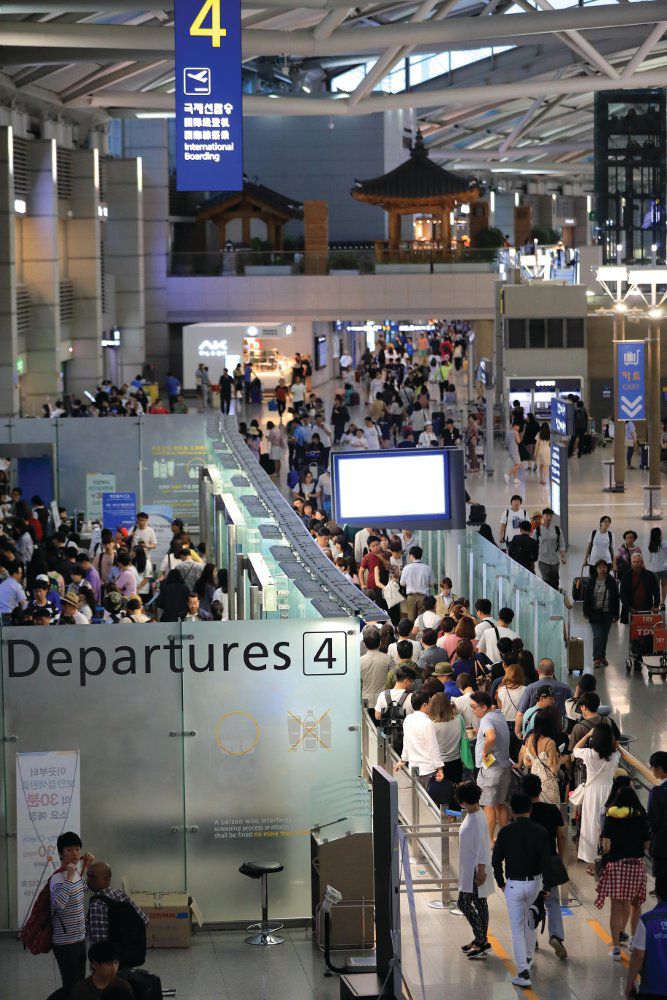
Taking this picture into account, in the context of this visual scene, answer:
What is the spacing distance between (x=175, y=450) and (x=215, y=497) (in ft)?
14.3

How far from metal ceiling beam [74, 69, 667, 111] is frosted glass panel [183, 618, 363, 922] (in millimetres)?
29999

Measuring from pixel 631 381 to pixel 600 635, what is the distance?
11.0 m

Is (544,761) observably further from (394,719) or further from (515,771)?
(394,719)

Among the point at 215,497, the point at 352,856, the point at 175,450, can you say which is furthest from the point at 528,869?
the point at 175,450

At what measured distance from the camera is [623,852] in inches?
339

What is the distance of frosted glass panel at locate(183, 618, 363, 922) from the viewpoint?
9.18 meters

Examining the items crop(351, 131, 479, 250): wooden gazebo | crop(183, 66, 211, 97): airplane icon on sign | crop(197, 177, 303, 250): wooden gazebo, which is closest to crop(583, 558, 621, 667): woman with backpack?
crop(183, 66, 211, 97): airplane icon on sign

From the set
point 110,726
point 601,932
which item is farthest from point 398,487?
point 601,932

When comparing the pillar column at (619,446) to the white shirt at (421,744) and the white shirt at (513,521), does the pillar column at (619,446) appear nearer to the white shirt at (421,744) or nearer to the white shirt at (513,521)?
the white shirt at (513,521)

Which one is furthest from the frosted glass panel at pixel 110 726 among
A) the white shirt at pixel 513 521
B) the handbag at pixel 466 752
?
the white shirt at pixel 513 521

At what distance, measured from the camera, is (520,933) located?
8.27m

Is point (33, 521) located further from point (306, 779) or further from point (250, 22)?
point (250, 22)

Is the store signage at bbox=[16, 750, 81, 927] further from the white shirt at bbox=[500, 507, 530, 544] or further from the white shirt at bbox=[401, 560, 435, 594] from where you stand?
the white shirt at bbox=[500, 507, 530, 544]

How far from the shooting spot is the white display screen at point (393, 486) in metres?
16.7
